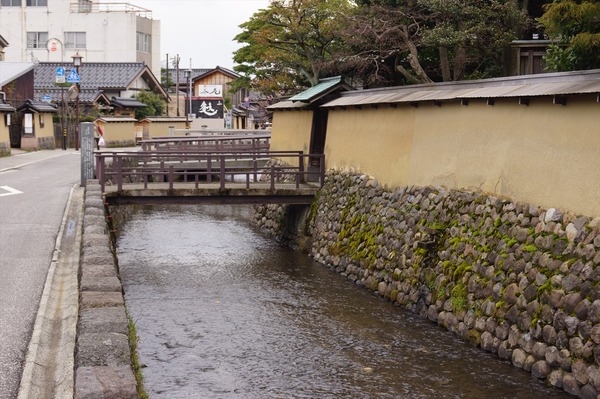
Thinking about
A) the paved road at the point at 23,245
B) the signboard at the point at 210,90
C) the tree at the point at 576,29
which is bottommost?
the paved road at the point at 23,245

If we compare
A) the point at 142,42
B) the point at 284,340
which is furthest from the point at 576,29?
the point at 142,42

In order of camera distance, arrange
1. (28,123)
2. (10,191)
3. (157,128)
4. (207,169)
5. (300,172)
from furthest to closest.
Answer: (157,128) → (28,123) → (10,191) → (207,169) → (300,172)

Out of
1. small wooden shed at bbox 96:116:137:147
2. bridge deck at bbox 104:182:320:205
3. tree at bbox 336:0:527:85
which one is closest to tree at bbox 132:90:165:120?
small wooden shed at bbox 96:116:137:147

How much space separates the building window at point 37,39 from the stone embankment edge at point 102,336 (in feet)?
219

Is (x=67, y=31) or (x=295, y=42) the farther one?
(x=67, y=31)

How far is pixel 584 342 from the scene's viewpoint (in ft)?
37.0

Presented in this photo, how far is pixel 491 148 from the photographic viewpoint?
16.1 meters

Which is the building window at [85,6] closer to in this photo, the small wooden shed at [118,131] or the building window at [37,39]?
the building window at [37,39]

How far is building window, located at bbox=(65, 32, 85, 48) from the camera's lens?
244 feet

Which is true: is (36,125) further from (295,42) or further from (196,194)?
(196,194)

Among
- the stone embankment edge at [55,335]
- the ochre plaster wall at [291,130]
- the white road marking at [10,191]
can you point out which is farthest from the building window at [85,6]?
the stone embankment edge at [55,335]

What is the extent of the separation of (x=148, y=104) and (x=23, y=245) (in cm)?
A: 5377

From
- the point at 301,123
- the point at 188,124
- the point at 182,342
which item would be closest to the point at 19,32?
the point at 188,124

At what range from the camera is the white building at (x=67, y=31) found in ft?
241
